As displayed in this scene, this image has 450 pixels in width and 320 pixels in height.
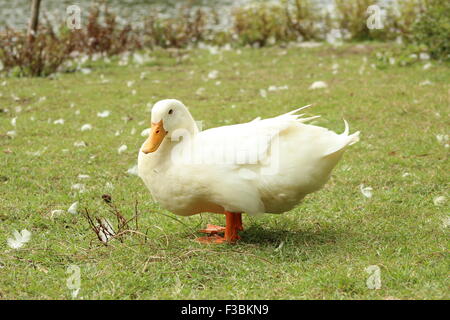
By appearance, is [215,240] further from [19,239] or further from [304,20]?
[304,20]

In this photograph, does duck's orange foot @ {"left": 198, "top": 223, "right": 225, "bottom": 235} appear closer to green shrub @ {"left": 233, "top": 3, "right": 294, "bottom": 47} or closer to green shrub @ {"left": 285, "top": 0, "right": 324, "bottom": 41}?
green shrub @ {"left": 233, "top": 3, "right": 294, "bottom": 47}

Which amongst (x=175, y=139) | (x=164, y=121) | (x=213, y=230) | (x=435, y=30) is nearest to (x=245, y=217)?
(x=213, y=230)

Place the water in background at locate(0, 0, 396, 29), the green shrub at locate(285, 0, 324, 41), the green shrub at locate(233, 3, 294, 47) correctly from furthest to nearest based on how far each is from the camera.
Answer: the water in background at locate(0, 0, 396, 29) < the green shrub at locate(285, 0, 324, 41) < the green shrub at locate(233, 3, 294, 47)

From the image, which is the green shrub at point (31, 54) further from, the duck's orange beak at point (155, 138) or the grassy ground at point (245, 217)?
the duck's orange beak at point (155, 138)

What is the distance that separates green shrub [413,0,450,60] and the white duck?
726cm

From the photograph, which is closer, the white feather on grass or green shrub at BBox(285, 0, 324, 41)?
the white feather on grass

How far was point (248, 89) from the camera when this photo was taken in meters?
9.80

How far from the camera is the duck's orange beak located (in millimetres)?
3818

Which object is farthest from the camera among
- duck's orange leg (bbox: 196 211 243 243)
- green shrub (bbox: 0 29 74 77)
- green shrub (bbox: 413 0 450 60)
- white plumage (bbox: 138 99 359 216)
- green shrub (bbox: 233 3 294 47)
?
green shrub (bbox: 233 3 294 47)

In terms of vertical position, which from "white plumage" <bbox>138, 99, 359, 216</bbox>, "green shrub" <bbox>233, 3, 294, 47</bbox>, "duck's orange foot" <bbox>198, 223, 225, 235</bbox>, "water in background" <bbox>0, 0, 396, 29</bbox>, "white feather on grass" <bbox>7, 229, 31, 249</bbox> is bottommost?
"water in background" <bbox>0, 0, 396, 29</bbox>

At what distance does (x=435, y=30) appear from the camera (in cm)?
1048

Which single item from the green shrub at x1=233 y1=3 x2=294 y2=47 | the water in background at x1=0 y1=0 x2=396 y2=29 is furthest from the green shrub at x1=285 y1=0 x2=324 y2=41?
the water in background at x1=0 y1=0 x2=396 y2=29

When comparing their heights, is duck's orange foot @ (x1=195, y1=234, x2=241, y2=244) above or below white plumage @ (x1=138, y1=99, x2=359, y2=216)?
below

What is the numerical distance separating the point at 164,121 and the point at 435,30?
7.82 meters
